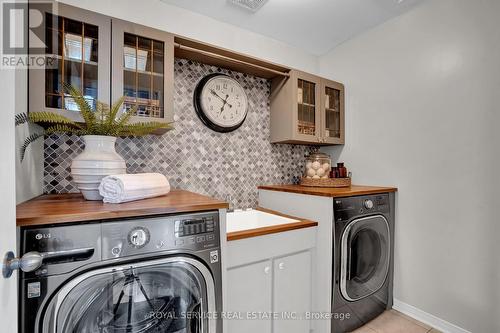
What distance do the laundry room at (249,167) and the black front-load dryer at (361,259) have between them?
0.02 metres

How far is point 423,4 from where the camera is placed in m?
1.96

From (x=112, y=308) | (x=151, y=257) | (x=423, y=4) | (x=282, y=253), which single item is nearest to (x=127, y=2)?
(x=151, y=257)

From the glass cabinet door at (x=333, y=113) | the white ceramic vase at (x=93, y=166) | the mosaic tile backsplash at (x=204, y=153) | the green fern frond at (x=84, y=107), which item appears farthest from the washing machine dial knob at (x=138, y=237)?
the glass cabinet door at (x=333, y=113)

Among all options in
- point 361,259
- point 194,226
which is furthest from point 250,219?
point 194,226

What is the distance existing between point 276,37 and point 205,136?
4.20 ft

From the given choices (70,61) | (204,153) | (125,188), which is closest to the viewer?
(125,188)

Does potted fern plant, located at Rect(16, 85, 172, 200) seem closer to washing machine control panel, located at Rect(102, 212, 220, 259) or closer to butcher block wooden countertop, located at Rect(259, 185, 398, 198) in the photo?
washing machine control panel, located at Rect(102, 212, 220, 259)

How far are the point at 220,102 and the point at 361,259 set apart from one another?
1790mm

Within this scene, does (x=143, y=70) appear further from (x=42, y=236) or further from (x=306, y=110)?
(x=306, y=110)

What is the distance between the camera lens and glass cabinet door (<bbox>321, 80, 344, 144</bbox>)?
246cm

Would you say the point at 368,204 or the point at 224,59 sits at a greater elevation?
the point at 224,59

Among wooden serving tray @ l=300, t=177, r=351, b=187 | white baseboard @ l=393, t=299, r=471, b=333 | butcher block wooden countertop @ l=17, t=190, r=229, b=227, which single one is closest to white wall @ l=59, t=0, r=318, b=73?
wooden serving tray @ l=300, t=177, r=351, b=187

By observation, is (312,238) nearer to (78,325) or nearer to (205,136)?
(205,136)

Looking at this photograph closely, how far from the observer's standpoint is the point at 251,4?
6.32 feet
